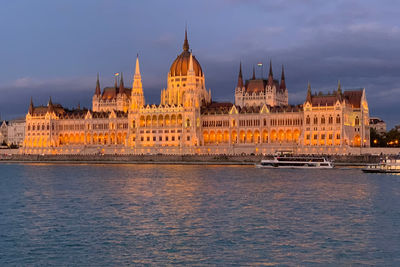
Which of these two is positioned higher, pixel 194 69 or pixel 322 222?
pixel 194 69

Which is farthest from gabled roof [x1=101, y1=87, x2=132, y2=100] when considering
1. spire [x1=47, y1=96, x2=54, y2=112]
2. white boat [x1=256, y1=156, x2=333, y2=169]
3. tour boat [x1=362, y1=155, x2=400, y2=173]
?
tour boat [x1=362, y1=155, x2=400, y2=173]

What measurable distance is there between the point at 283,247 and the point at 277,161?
72.1m

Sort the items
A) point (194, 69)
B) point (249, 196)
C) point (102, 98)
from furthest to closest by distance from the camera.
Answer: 1. point (102, 98)
2. point (194, 69)
3. point (249, 196)

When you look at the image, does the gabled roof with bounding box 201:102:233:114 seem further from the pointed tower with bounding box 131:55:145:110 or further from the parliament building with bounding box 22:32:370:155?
the pointed tower with bounding box 131:55:145:110

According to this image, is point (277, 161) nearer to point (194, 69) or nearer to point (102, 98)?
point (194, 69)

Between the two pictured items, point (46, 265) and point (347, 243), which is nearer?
point (46, 265)

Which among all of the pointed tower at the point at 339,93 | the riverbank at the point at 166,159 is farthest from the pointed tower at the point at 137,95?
the pointed tower at the point at 339,93

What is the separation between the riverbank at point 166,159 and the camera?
11219 centimetres

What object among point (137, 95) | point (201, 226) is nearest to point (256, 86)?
point (137, 95)

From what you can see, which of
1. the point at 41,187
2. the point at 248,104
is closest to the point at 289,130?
the point at 248,104

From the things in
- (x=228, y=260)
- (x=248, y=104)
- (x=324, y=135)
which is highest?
(x=248, y=104)

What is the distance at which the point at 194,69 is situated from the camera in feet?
505

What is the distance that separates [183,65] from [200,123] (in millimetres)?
19391

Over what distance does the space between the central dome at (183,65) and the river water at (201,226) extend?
9689 centimetres
